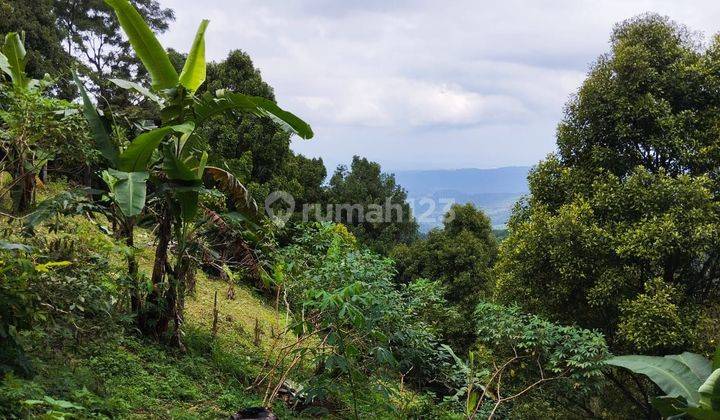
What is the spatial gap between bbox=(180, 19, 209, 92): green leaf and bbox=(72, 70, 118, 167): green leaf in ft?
2.71

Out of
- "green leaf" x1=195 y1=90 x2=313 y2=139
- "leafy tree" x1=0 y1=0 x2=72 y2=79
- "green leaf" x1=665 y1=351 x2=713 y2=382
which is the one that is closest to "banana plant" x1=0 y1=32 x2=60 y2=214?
"green leaf" x1=195 y1=90 x2=313 y2=139

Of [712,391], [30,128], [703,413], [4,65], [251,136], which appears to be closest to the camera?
[712,391]

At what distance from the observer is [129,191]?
152 inches

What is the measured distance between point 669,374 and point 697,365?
32cm

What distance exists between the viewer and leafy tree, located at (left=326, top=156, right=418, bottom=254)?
19.9 m

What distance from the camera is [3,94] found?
13.6 ft

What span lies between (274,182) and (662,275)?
10.6 meters

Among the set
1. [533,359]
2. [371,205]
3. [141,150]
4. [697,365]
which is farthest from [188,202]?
[371,205]

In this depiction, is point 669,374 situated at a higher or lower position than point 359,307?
lower

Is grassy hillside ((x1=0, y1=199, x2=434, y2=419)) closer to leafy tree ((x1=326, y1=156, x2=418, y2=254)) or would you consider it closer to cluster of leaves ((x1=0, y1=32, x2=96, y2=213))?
cluster of leaves ((x1=0, y1=32, x2=96, y2=213))

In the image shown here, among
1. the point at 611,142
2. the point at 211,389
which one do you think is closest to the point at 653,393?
the point at 611,142

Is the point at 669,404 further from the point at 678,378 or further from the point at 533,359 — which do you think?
the point at 533,359

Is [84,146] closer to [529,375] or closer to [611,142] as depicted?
[529,375]

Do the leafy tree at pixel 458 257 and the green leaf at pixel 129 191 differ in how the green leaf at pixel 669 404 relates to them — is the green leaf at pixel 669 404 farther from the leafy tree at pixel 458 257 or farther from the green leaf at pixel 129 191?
the leafy tree at pixel 458 257
